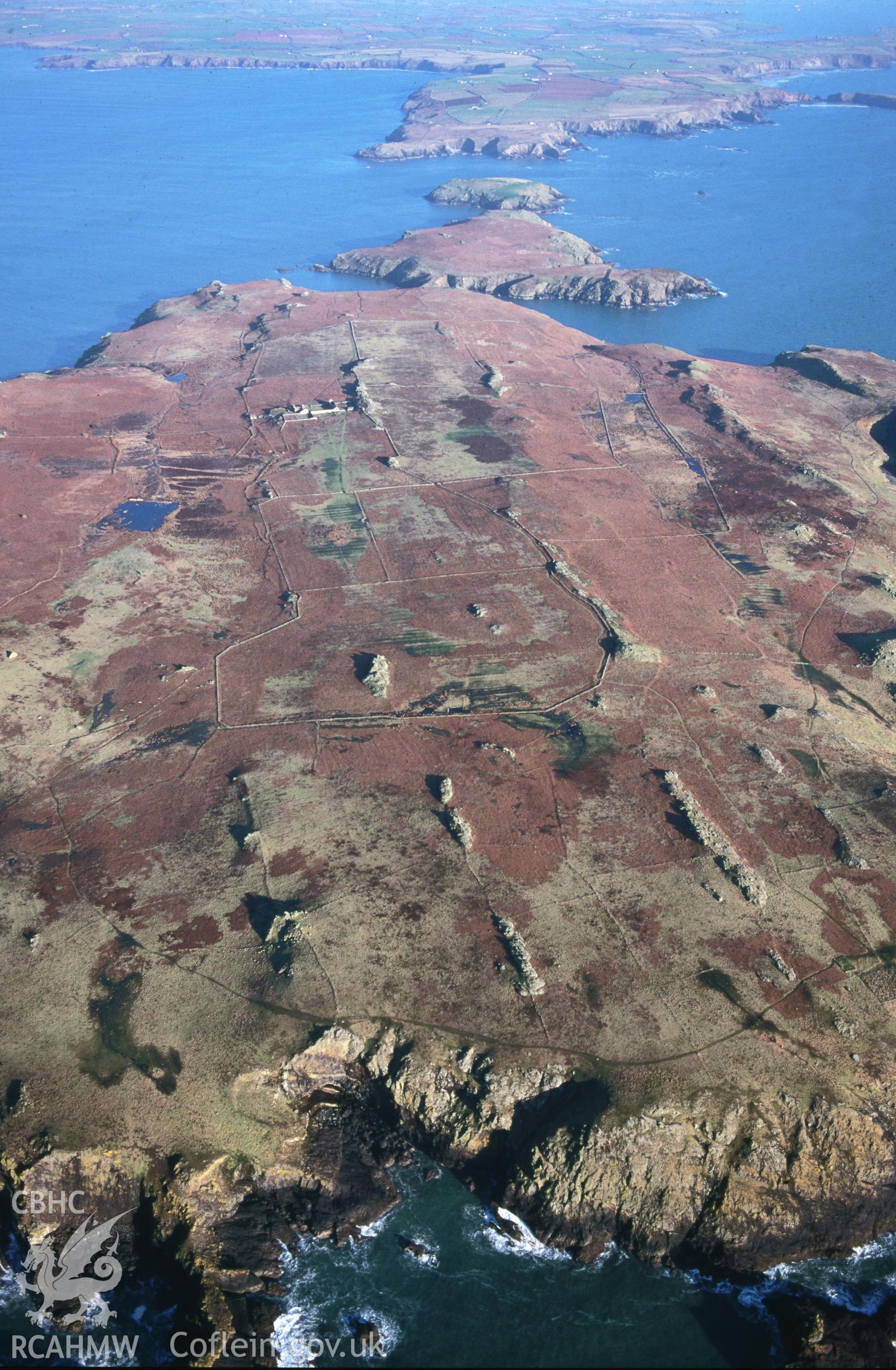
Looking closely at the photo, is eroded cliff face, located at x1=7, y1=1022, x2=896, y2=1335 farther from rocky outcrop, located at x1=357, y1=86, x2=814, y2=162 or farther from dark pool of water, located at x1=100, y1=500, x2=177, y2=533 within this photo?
rocky outcrop, located at x1=357, y1=86, x2=814, y2=162

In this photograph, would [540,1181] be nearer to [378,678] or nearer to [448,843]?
[448,843]

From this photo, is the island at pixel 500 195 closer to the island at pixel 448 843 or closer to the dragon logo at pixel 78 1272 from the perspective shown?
the island at pixel 448 843

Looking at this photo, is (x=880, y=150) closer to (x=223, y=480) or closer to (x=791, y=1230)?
(x=223, y=480)

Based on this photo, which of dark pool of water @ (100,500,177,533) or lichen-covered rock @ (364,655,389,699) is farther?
dark pool of water @ (100,500,177,533)

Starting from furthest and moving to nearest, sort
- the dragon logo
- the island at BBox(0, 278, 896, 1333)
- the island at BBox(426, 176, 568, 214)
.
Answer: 1. the island at BBox(426, 176, 568, 214)
2. the island at BBox(0, 278, 896, 1333)
3. the dragon logo

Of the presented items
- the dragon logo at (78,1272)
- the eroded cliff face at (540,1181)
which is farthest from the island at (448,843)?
the dragon logo at (78,1272)

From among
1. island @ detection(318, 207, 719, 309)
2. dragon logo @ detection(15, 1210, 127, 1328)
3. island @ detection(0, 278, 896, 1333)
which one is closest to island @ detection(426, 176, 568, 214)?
island @ detection(318, 207, 719, 309)

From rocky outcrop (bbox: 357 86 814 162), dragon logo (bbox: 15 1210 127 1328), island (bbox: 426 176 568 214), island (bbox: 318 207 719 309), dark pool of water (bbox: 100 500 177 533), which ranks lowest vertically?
dragon logo (bbox: 15 1210 127 1328)
